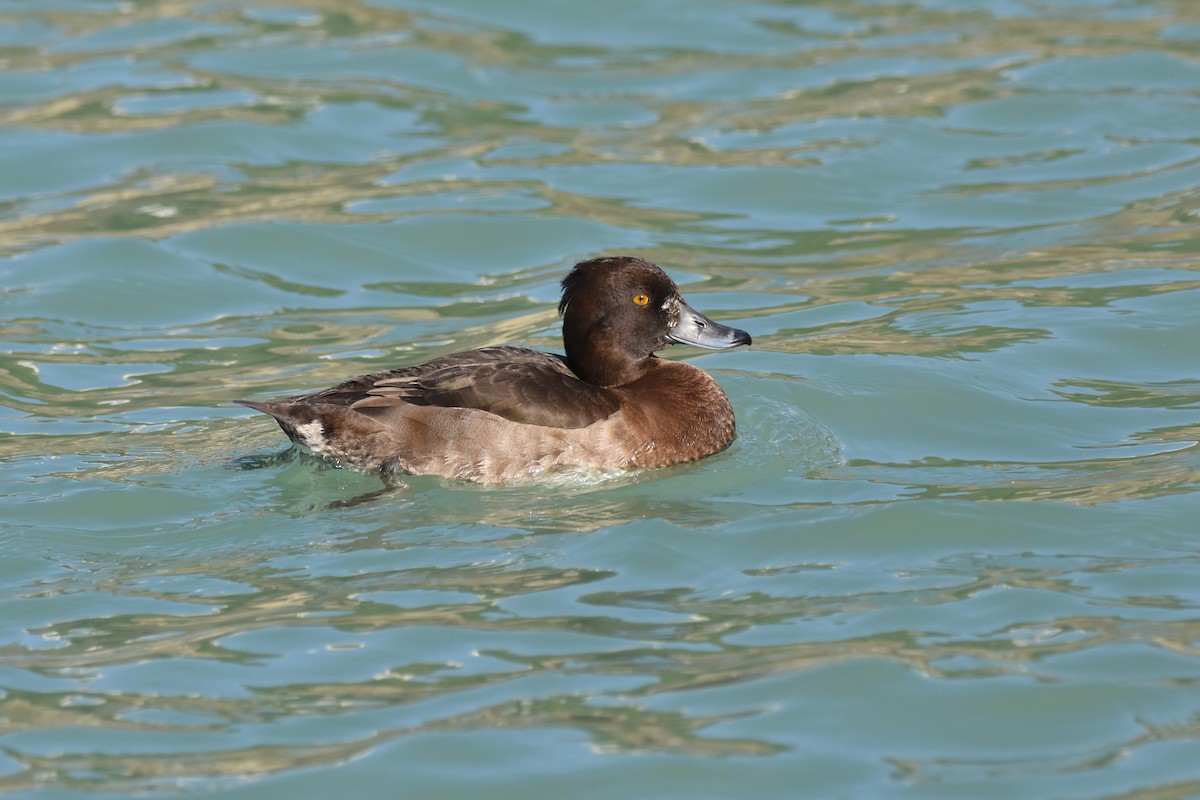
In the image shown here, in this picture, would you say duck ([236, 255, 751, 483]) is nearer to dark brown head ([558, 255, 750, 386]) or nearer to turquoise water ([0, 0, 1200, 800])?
dark brown head ([558, 255, 750, 386])

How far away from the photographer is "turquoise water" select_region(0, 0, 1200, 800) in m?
A: 5.49

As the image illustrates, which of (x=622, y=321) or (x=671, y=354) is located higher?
(x=622, y=321)

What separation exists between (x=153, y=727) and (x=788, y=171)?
8106 mm

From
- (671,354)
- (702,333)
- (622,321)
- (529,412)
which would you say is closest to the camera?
(529,412)

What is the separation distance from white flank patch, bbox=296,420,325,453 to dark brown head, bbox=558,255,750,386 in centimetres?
127

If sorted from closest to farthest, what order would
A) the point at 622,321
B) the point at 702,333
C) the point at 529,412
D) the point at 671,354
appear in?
the point at 529,412
the point at 622,321
the point at 702,333
the point at 671,354

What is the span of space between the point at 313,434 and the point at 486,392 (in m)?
0.84

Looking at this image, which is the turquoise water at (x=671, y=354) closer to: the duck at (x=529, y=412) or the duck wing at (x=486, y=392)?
the duck at (x=529, y=412)

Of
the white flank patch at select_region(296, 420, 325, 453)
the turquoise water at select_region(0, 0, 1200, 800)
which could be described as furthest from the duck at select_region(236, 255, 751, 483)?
the turquoise water at select_region(0, 0, 1200, 800)

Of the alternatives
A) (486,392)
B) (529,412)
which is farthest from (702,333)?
(486,392)

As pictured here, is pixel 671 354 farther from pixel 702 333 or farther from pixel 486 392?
pixel 486 392

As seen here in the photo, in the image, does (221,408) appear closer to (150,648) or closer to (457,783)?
(150,648)

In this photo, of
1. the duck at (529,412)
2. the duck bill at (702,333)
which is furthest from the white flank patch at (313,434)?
the duck bill at (702,333)

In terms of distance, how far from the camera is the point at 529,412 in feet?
25.9
